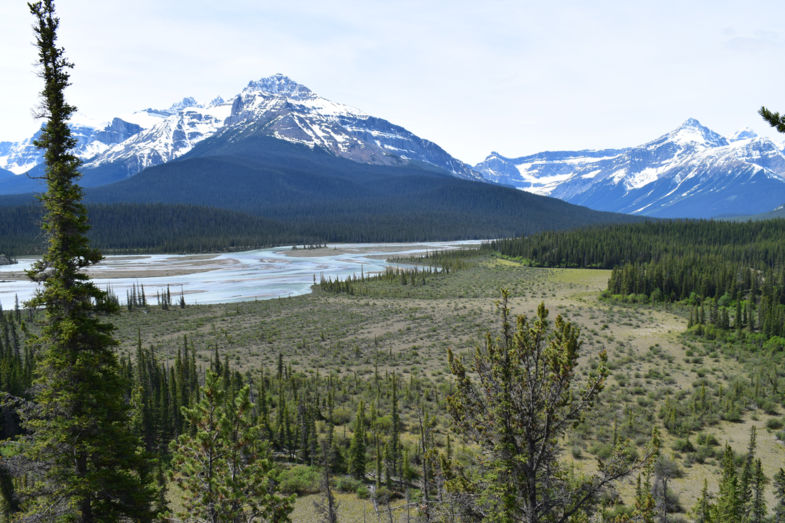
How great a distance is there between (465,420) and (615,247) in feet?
377

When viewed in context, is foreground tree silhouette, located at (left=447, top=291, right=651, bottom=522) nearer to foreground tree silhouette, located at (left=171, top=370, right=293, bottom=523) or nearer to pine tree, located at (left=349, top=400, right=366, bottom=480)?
foreground tree silhouette, located at (left=171, top=370, right=293, bottom=523)

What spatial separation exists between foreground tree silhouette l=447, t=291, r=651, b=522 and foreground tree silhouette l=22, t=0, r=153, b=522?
6889 mm

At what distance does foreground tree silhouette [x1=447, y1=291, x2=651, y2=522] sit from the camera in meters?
7.44

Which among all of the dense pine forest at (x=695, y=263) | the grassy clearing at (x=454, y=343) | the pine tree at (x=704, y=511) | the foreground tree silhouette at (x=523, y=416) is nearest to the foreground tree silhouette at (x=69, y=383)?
the foreground tree silhouette at (x=523, y=416)

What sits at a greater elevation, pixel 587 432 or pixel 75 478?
pixel 75 478

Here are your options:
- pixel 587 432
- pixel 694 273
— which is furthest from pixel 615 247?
pixel 587 432

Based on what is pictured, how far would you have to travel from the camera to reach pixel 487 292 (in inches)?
2894

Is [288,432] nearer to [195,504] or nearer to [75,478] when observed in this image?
[75,478]

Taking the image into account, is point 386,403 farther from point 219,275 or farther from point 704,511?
point 219,275

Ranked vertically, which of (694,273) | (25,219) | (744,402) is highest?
(25,219)

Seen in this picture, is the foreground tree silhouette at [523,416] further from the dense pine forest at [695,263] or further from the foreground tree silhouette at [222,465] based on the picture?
the dense pine forest at [695,263]

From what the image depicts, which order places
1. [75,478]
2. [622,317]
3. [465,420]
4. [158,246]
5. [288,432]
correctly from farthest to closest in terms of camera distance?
[158,246] < [622,317] < [288,432] < [75,478] < [465,420]

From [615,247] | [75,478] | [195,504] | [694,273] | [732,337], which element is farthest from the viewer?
[615,247]

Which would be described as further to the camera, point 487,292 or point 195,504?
point 487,292
